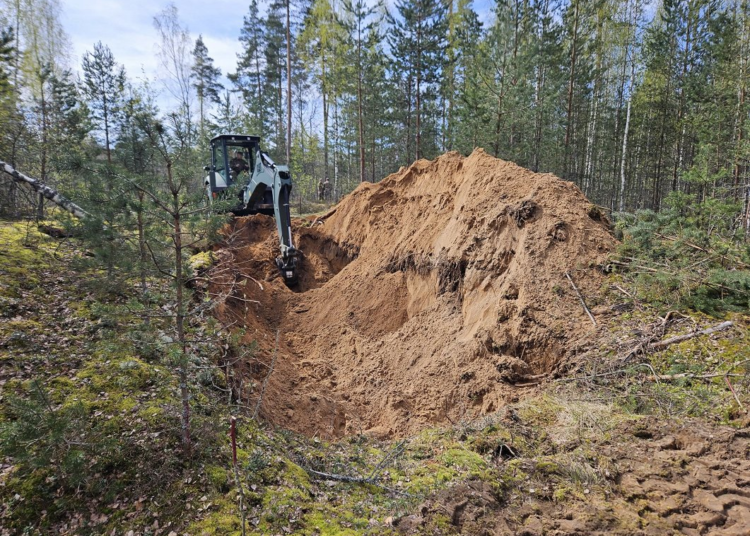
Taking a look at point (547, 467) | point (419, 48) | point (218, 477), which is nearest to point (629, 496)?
point (547, 467)

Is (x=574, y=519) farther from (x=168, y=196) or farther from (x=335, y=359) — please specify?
(x=335, y=359)

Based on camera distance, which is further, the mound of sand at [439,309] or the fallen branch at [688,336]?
the mound of sand at [439,309]

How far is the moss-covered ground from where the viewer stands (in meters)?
2.81

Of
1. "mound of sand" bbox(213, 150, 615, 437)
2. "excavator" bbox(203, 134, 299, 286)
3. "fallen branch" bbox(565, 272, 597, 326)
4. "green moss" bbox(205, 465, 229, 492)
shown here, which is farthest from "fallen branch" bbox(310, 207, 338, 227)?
"green moss" bbox(205, 465, 229, 492)

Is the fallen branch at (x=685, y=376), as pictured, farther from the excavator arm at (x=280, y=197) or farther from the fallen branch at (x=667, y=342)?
the excavator arm at (x=280, y=197)

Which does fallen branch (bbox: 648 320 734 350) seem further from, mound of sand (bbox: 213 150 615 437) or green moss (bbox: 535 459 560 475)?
green moss (bbox: 535 459 560 475)

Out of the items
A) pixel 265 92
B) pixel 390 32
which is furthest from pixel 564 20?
pixel 265 92

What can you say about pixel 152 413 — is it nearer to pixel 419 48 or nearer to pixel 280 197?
pixel 280 197

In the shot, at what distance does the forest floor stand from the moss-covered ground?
0.06ft

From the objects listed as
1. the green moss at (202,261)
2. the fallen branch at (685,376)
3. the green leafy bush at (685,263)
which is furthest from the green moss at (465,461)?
the green moss at (202,261)

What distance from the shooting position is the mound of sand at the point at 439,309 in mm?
5270

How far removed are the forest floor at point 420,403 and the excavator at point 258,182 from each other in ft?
6.83

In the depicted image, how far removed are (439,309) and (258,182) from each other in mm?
6222

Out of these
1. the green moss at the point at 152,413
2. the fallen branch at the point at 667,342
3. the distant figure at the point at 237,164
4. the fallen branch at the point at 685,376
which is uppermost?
the distant figure at the point at 237,164
